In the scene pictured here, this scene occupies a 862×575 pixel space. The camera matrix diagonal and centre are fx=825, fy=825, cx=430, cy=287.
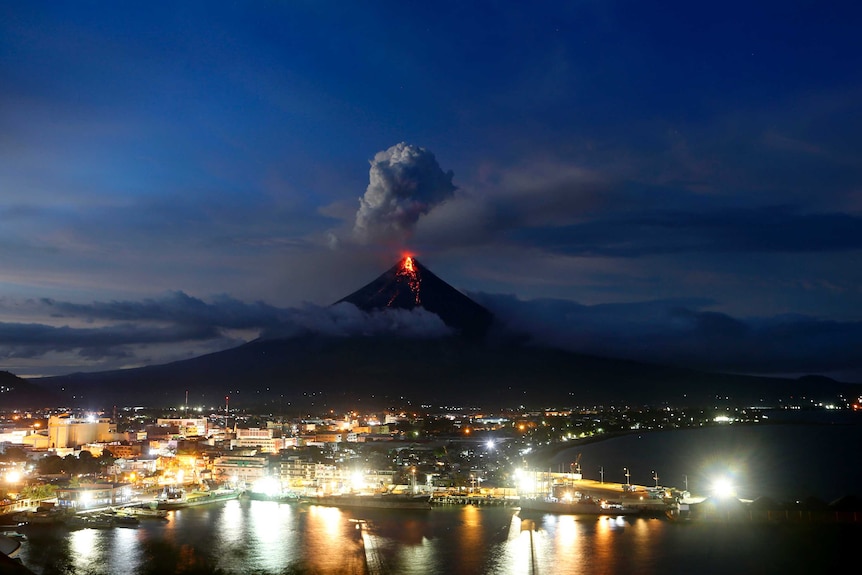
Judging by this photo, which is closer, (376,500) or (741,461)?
(376,500)

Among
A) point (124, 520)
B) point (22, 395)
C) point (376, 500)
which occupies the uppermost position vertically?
point (22, 395)

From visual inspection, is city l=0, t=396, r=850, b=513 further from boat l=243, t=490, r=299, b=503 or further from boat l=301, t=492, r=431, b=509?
boat l=301, t=492, r=431, b=509

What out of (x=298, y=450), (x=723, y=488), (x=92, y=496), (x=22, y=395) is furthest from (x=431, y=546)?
(x=22, y=395)

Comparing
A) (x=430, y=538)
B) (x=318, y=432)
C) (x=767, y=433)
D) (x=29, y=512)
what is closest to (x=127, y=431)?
(x=318, y=432)

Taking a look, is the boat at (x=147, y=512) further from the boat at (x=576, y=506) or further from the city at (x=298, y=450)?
the boat at (x=576, y=506)


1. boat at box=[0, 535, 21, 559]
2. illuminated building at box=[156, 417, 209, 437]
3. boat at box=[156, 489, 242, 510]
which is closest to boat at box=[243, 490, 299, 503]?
boat at box=[156, 489, 242, 510]

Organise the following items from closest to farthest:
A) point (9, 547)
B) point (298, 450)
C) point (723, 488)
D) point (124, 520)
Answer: point (9, 547), point (124, 520), point (723, 488), point (298, 450)

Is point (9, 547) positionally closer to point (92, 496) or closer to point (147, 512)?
point (147, 512)
